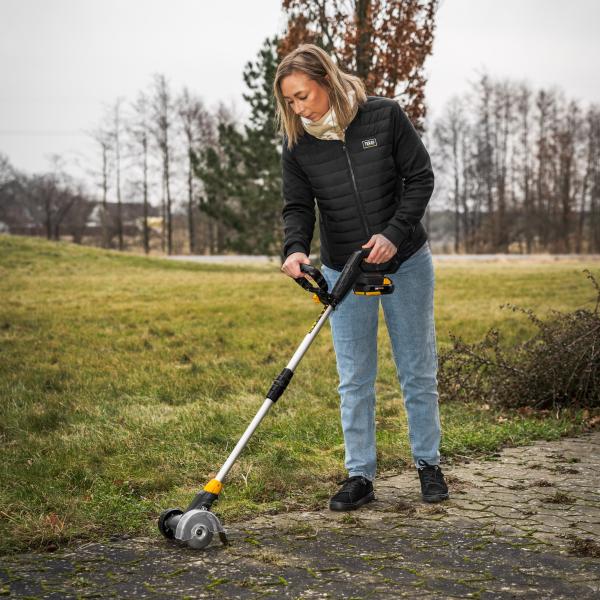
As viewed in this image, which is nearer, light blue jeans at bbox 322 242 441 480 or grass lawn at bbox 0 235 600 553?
light blue jeans at bbox 322 242 441 480

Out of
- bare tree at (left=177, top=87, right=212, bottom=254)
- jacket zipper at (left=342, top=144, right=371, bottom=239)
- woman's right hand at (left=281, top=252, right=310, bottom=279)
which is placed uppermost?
bare tree at (left=177, top=87, right=212, bottom=254)

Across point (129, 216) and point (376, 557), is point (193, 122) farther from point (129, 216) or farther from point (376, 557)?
point (376, 557)

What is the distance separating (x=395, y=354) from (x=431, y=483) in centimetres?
65

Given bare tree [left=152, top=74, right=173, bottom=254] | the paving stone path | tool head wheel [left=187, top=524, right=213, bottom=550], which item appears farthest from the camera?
bare tree [left=152, top=74, right=173, bottom=254]

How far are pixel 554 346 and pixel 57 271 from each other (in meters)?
16.4

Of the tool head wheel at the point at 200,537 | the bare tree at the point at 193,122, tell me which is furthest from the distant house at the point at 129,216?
the tool head wheel at the point at 200,537

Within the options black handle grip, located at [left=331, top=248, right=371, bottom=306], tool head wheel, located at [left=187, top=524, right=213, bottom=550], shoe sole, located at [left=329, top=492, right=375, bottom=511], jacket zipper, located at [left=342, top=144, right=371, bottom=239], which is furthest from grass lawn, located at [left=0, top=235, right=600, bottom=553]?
jacket zipper, located at [left=342, top=144, right=371, bottom=239]

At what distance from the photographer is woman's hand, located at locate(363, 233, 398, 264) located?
3.63 metres

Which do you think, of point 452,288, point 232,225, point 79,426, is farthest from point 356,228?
point 232,225

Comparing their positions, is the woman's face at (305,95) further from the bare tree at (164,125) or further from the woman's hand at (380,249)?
the bare tree at (164,125)

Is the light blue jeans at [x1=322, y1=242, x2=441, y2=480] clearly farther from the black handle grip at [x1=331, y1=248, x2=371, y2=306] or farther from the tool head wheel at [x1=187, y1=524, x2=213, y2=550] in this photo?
the tool head wheel at [x1=187, y1=524, x2=213, y2=550]

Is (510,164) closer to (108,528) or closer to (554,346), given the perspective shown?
(554,346)

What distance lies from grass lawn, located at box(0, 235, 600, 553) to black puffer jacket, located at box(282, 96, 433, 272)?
52.2 inches

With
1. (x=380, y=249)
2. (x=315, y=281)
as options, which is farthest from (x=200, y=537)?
(x=380, y=249)
